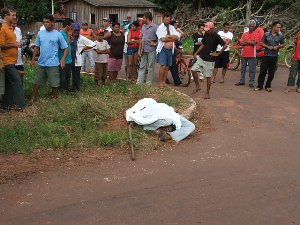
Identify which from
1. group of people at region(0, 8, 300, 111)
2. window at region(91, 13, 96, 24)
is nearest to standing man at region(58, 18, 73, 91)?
group of people at region(0, 8, 300, 111)

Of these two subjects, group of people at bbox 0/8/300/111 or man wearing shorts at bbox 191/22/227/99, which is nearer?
group of people at bbox 0/8/300/111

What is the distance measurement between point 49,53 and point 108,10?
25.7 meters

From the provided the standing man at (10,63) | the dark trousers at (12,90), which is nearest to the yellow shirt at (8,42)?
the standing man at (10,63)

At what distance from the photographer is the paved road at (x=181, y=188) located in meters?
4.48

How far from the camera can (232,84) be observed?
12484mm

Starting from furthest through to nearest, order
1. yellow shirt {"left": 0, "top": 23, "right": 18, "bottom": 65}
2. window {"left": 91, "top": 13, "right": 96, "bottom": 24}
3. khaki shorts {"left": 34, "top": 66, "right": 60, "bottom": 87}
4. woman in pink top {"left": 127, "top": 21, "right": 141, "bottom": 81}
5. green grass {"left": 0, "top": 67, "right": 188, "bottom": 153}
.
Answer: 1. window {"left": 91, "top": 13, "right": 96, "bottom": 24}
2. woman in pink top {"left": 127, "top": 21, "right": 141, "bottom": 81}
3. khaki shorts {"left": 34, "top": 66, "right": 60, "bottom": 87}
4. yellow shirt {"left": 0, "top": 23, "right": 18, "bottom": 65}
5. green grass {"left": 0, "top": 67, "right": 188, "bottom": 153}

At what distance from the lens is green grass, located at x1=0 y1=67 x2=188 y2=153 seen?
6.56 metres

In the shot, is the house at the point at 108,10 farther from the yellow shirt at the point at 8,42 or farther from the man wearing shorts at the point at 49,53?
the yellow shirt at the point at 8,42

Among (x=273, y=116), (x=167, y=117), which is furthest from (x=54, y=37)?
(x=273, y=116)

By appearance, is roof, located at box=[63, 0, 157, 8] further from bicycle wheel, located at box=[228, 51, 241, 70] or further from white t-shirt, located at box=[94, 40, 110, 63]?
white t-shirt, located at box=[94, 40, 110, 63]

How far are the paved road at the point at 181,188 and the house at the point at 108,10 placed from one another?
88.1ft

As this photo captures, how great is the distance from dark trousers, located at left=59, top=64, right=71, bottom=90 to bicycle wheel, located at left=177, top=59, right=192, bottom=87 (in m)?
3.41

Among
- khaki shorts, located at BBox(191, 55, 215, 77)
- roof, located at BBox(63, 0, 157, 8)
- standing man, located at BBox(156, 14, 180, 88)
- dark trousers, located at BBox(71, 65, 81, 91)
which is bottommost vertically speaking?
dark trousers, located at BBox(71, 65, 81, 91)

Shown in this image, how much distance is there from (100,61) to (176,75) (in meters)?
2.33
